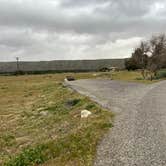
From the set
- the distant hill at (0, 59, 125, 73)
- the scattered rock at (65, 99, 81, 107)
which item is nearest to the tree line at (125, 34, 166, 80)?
the scattered rock at (65, 99, 81, 107)

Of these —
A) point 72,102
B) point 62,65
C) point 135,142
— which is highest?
point 135,142

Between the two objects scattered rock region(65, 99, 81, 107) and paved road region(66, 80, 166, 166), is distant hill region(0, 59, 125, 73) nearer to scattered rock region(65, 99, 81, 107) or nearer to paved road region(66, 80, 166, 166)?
scattered rock region(65, 99, 81, 107)

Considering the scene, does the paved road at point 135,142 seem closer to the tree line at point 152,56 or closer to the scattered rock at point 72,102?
the scattered rock at point 72,102

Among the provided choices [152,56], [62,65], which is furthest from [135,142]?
[62,65]

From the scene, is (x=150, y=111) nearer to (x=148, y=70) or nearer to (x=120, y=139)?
(x=120, y=139)

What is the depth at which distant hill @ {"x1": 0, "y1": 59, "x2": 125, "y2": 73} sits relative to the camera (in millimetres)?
145750

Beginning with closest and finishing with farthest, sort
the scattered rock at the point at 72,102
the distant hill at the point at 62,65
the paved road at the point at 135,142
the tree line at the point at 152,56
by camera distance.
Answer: the paved road at the point at 135,142
the scattered rock at the point at 72,102
the tree line at the point at 152,56
the distant hill at the point at 62,65

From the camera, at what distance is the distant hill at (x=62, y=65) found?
14575cm

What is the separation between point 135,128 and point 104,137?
1.49 metres

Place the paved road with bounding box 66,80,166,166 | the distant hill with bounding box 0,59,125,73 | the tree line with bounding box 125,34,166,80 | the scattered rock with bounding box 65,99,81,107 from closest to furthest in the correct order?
the paved road with bounding box 66,80,166,166 < the scattered rock with bounding box 65,99,81,107 < the tree line with bounding box 125,34,166,80 < the distant hill with bounding box 0,59,125,73

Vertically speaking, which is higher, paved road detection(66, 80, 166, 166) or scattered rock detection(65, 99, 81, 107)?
paved road detection(66, 80, 166, 166)

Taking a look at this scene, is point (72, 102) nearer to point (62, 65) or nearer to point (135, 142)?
point (135, 142)

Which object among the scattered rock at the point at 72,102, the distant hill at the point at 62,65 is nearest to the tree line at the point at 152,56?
the scattered rock at the point at 72,102

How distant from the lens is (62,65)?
5989 inches
